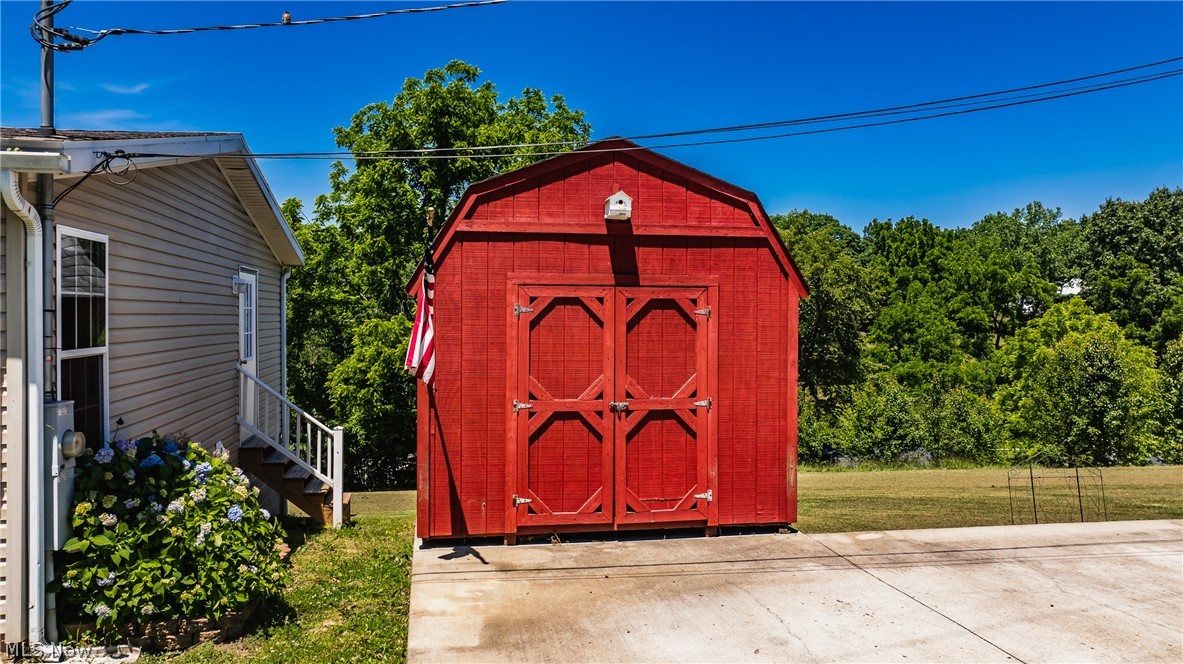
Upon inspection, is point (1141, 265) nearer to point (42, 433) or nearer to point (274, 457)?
point (274, 457)

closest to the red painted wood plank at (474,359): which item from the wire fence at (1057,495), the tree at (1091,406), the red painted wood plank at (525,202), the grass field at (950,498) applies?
the red painted wood plank at (525,202)

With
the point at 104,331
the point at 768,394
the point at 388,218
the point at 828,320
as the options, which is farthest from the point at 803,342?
the point at 104,331

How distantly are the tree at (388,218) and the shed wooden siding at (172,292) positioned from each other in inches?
320

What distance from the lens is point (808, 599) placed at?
552 centimetres

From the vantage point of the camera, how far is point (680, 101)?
49.9 feet

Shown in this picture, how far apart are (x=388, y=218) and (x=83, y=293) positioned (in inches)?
530

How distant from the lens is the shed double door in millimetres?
6730

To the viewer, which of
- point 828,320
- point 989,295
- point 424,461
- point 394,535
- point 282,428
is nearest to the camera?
point 424,461

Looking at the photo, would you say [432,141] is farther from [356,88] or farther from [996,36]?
[996,36]

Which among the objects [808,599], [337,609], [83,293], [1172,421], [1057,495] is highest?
[83,293]

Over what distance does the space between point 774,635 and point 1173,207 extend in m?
37.0

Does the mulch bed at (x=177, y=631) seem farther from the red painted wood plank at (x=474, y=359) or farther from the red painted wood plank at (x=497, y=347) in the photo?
the red painted wood plank at (x=497, y=347)

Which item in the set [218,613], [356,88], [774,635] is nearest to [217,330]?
[218,613]

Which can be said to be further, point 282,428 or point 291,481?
point 282,428
